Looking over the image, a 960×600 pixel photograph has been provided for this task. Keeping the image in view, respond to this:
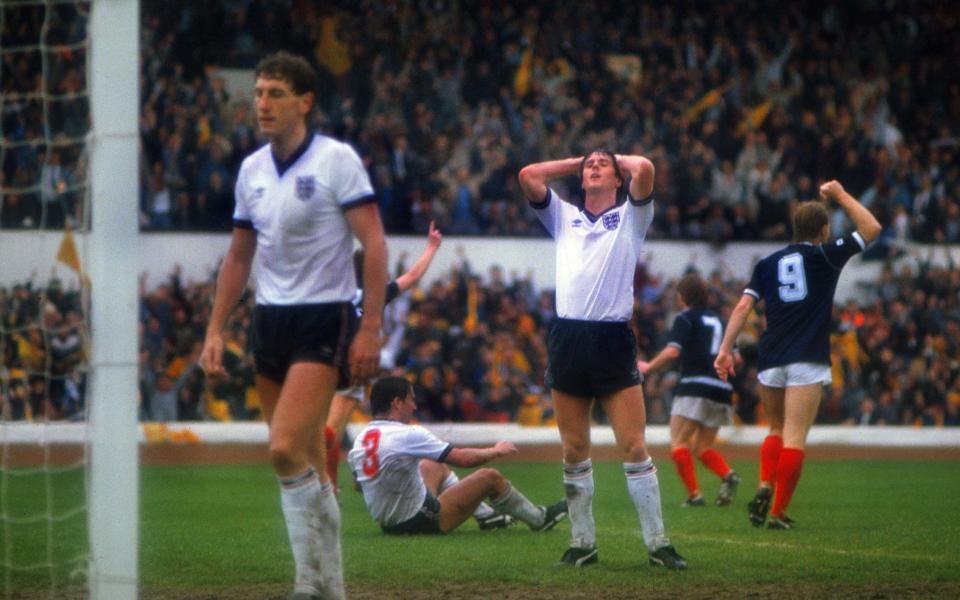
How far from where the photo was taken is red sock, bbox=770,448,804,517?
995cm

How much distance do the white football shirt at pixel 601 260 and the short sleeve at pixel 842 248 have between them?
2223 millimetres

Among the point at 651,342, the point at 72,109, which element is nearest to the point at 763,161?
the point at 651,342

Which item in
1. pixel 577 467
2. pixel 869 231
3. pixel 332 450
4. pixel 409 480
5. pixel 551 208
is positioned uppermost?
pixel 551 208

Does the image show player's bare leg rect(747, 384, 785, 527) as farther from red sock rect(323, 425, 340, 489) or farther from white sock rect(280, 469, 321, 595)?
white sock rect(280, 469, 321, 595)

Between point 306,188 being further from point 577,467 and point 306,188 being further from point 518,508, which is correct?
point 518,508

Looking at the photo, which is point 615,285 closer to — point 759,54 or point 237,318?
point 237,318

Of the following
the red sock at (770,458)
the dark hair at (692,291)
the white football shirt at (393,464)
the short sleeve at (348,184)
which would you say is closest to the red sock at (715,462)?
the dark hair at (692,291)

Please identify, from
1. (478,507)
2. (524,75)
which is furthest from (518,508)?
(524,75)

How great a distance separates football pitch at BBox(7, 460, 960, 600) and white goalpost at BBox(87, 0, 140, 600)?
4.47 feet

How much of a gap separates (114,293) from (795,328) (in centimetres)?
548

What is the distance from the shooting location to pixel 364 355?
607 cm

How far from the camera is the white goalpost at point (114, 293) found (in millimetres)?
6090

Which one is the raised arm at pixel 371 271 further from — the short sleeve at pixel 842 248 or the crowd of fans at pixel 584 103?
the crowd of fans at pixel 584 103

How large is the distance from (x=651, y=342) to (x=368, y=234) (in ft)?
55.1
